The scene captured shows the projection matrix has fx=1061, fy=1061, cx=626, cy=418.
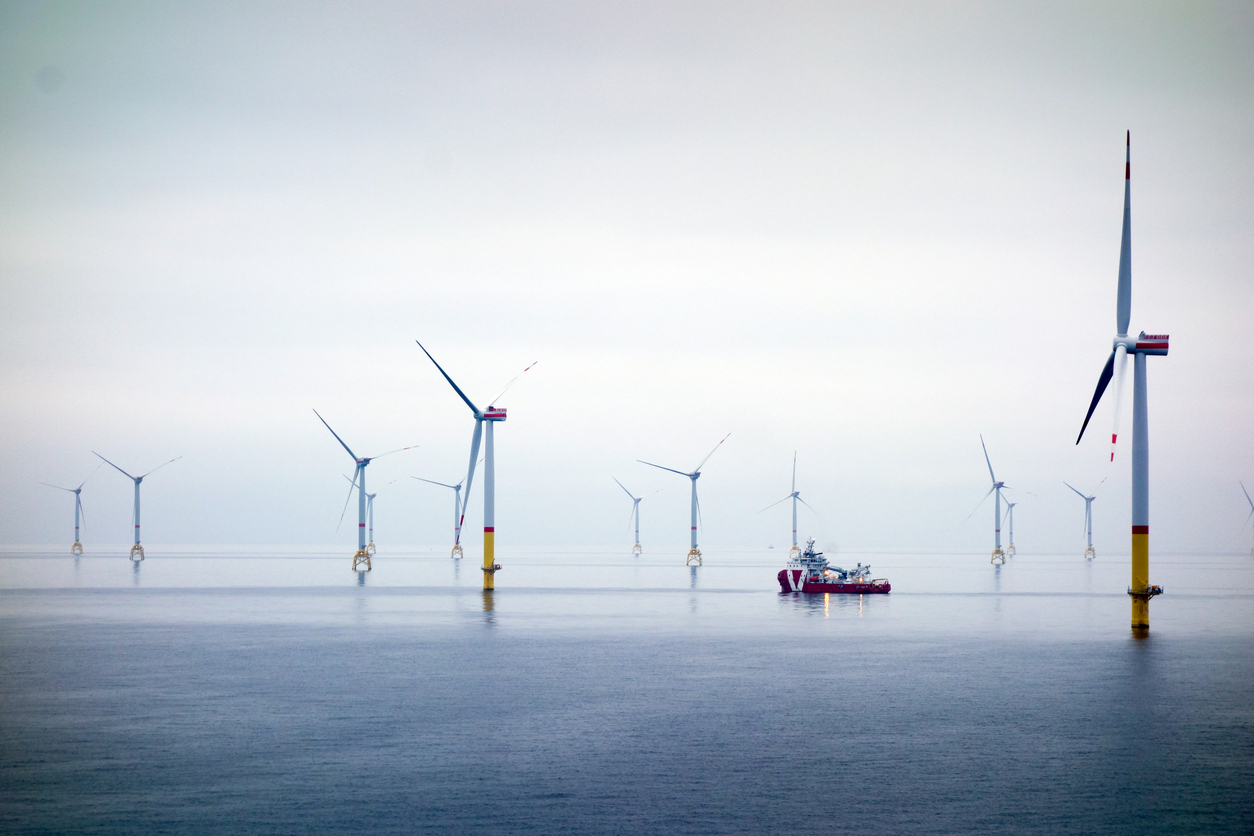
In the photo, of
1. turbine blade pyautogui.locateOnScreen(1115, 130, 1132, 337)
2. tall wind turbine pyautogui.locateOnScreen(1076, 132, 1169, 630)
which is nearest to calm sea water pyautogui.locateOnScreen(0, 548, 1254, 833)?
tall wind turbine pyautogui.locateOnScreen(1076, 132, 1169, 630)

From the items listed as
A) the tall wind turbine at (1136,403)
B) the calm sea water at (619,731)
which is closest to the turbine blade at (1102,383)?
the tall wind turbine at (1136,403)

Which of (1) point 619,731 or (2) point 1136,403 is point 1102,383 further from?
(1) point 619,731

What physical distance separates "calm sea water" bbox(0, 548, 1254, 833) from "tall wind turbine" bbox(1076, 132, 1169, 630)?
23.5ft

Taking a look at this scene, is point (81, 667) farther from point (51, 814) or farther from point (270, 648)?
point (51, 814)

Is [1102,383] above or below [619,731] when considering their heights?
above

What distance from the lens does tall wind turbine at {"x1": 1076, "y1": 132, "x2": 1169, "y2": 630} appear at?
87438 millimetres

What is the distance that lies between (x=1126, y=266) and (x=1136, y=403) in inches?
559

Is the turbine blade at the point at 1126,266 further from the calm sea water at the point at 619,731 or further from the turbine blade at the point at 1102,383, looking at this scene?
the calm sea water at the point at 619,731

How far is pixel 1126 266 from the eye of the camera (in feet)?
317

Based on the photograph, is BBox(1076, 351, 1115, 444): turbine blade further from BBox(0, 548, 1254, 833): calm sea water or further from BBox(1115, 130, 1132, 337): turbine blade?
BBox(0, 548, 1254, 833): calm sea water

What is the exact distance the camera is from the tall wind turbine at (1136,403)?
8744cm

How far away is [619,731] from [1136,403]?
59.5 metres

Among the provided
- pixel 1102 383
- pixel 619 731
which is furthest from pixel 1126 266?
pixel 619 731

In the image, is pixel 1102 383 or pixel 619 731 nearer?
pixel 619 731
